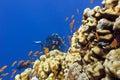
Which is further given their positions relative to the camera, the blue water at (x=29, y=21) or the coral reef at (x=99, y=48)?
the blue water at (x=29, y=21)

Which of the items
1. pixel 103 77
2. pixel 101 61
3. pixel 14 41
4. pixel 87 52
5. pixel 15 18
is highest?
pixel 15 18

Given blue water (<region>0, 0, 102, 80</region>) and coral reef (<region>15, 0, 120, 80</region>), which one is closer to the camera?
coral reef (<region>15, 0, 120, 80</region>)

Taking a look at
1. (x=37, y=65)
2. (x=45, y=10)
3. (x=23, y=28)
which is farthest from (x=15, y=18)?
(x=37, y=65)

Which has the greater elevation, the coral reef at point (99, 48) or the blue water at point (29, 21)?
the blue water at point (29, 21)

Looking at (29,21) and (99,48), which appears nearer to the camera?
(99,48)

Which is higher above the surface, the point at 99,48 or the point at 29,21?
the point at 29,21

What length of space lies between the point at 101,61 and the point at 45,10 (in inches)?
5115

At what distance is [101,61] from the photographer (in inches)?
214

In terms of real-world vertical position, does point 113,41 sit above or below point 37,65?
below

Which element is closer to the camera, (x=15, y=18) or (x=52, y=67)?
(x=52, y=67)

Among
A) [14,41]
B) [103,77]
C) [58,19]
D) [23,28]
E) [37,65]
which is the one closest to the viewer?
[103,77]

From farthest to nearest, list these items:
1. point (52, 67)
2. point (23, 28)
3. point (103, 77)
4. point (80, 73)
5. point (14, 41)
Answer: point (23, 28) < point (14, 41) < point (52, 67) < point (80, 73) < point (103, 77)

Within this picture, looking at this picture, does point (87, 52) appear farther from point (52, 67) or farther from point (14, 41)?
point (14, 41)

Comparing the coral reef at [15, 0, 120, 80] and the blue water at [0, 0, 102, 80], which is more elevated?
the blue water at [0, 0, 102, 80]
